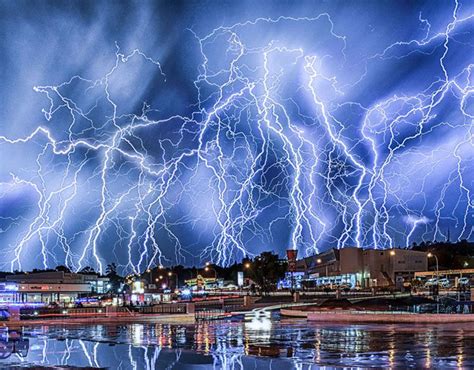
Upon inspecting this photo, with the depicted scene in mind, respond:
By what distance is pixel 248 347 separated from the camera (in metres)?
19.7

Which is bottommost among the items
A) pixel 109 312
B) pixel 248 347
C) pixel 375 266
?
pixel 248 347

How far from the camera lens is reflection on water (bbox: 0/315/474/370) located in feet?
52.1

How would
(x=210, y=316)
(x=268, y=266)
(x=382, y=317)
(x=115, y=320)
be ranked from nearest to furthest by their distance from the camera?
(x=382, y=317), (x=115, y=320), (x=210, y=316), (x=268, y=266)

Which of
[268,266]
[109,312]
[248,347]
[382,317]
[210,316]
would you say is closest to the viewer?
[248,347]

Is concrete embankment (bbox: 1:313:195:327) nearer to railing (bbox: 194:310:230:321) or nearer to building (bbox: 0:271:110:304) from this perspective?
railing (bbox: 194:310:230:321)

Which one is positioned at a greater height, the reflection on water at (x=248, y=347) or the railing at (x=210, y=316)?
the reflection on water at (x=248, y=347)


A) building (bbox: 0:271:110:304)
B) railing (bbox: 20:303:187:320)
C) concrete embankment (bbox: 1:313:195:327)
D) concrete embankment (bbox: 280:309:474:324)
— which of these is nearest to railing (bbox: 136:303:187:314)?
railing (bbox: 20:303:187:320)

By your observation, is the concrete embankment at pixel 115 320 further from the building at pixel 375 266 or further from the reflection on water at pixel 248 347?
the building at pixel 375 266

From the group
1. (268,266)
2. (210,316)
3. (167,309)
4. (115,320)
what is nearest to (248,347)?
(115,320)

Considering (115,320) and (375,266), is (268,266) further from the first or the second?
(115,320)

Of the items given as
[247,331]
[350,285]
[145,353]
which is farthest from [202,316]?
[350,285]

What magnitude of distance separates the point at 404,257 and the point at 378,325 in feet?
251

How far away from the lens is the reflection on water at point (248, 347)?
15883 millimetres

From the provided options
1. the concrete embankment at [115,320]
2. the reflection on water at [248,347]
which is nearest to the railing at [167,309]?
the concrete embankment at [115,320]
